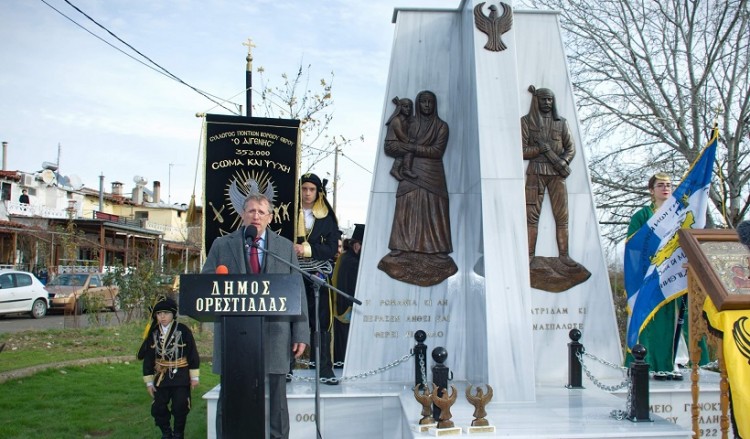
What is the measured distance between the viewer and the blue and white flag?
657 centimetres

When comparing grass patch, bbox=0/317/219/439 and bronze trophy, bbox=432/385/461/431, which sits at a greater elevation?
bronze trophy, bbox=432/385/461/431

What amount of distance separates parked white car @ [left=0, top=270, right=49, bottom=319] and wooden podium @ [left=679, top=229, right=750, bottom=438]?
21.0 m

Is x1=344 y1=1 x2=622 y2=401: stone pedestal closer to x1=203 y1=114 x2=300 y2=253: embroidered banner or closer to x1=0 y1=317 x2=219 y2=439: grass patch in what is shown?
x1=203 y1=114 x2=300 y2=253: embroidered banner

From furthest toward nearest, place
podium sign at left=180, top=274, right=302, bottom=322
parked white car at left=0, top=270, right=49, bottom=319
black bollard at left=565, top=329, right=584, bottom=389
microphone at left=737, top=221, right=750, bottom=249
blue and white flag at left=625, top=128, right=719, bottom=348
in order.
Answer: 1. parked white car at left=0, top=270, right=49, bottom=319
2. black bollard at left=565, top=329, right=584, bottom=389
3. blue and white flag at left=625, top=128, right=719, bottom=348
4. podium sign at left=180, top=274, right=302, bottom=322
5. microphone at left=737, top=221, right=750, bottom=249

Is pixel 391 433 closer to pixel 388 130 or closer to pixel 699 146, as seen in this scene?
pixel 388 130

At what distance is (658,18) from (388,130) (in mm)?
13170

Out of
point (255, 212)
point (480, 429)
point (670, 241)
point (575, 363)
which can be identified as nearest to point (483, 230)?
point (670, 241)

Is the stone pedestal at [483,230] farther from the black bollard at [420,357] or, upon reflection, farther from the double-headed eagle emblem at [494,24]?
the black bollard at [420,357]

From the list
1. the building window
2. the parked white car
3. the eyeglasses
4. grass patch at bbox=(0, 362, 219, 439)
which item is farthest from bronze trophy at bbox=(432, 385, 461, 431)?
the building window

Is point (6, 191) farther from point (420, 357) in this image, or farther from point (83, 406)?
point (420, 357)

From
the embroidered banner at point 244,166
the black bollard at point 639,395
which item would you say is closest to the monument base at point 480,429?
the black bollard at point 639,395

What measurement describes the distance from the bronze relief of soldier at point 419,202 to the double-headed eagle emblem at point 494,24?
3.46 ft

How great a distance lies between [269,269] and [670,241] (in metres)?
3.77

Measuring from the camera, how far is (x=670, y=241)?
6539mm
